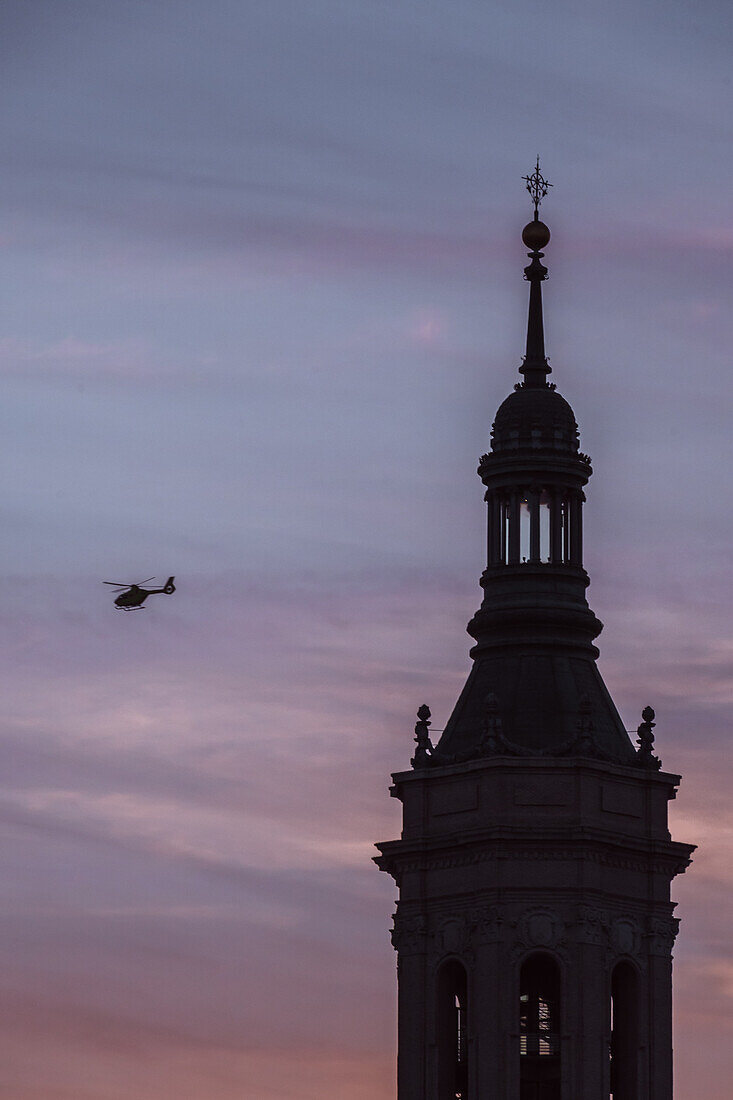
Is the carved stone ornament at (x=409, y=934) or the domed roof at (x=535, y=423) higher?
the domed roof at (x=535, y=423)

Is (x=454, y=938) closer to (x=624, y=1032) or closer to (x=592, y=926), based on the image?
(x=592, y=926)

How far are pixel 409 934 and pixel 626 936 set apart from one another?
755cm

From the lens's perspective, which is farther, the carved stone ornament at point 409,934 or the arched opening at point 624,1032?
the carved stone ornament at point 409,934

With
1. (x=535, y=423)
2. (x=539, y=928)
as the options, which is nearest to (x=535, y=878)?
(x=539, y=928)

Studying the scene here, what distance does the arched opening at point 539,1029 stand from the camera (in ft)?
564

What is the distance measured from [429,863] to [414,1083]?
7.63 meters

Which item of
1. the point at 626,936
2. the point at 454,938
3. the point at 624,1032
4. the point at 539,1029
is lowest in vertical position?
the point at 539,1029

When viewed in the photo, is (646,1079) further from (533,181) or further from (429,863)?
(533,181)

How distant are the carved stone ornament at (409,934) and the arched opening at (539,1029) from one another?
396 cm

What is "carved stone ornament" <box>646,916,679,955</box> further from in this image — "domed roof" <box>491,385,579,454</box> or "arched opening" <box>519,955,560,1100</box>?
"domed roof" <box>491,385,579,454</box>

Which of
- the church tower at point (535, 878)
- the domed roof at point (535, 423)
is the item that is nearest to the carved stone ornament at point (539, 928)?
the church tower at point (535, 878)

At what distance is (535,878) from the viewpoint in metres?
173

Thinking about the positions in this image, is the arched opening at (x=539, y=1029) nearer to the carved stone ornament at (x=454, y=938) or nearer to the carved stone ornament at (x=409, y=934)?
the carved stone ornament at (x=454, y=938)

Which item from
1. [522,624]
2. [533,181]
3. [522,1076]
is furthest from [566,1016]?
[533,181]
